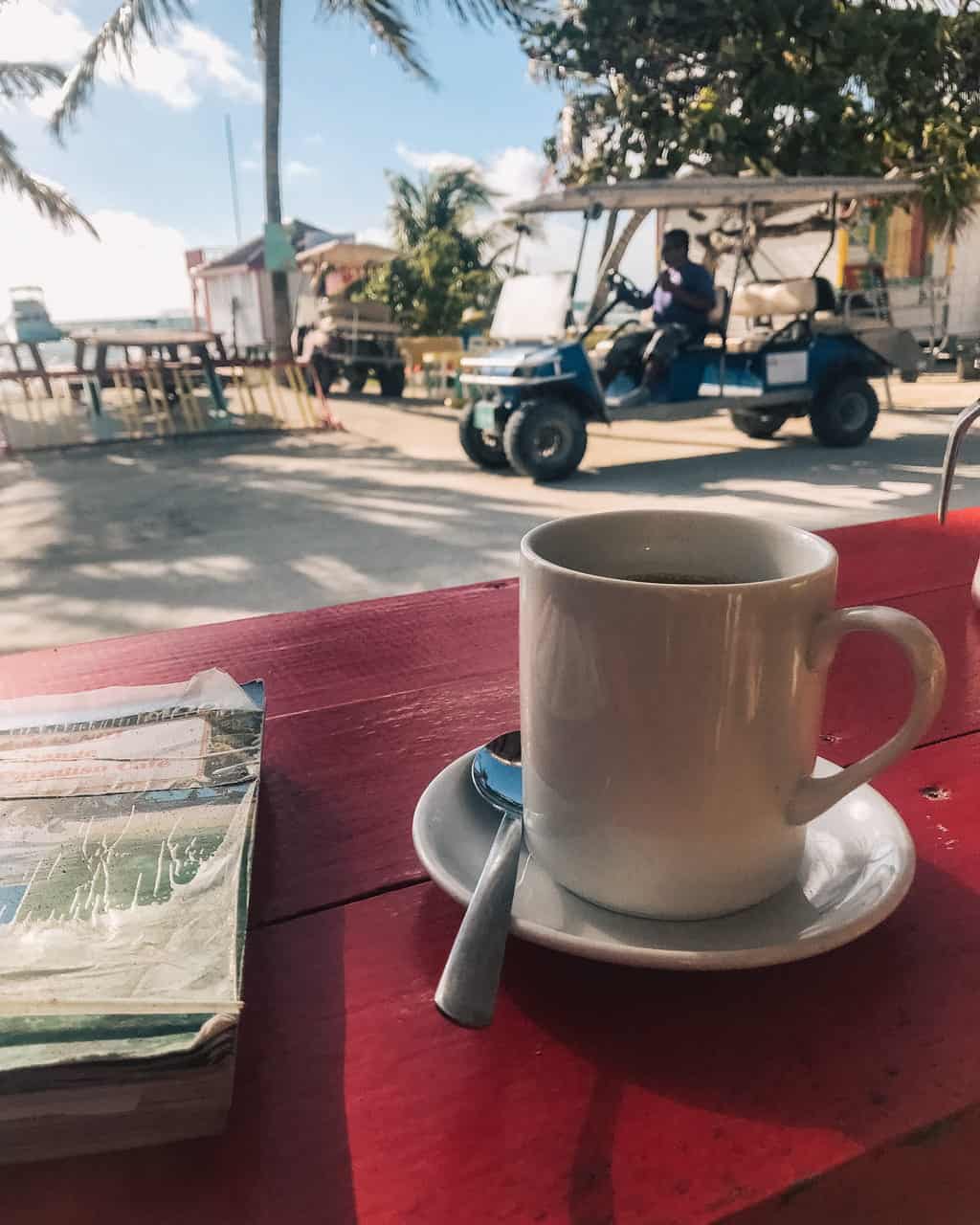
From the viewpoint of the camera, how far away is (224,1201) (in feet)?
0.82

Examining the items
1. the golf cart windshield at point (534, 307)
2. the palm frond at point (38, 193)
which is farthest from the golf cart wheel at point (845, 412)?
the palm frond at point (38, 193)

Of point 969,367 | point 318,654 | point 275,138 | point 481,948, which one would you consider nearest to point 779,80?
point 969,367

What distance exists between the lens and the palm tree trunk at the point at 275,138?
25.6 ft

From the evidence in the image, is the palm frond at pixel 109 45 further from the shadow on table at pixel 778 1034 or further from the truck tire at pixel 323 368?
the shadow on table at pixel 778 1034

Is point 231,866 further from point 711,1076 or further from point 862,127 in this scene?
point 862,127

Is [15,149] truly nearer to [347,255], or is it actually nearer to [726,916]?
[347,255]

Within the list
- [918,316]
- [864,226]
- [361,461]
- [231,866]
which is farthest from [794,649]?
[864,226]

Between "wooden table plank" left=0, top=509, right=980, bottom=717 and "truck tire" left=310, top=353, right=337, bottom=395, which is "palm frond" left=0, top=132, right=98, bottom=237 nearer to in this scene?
"truck tire" left=310, top=353, right=337, bottom=395

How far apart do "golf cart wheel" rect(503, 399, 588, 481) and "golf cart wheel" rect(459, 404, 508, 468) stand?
270mm

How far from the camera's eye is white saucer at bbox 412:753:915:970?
311 mm

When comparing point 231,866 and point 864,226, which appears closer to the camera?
point 231,866

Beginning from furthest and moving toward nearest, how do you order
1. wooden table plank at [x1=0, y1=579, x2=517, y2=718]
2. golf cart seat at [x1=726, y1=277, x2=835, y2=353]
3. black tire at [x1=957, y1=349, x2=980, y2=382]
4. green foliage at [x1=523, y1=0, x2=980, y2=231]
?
black tire at [x1=957, y1=349, x2=980, y2=382], green foliage at [x1=523, y1=0, x2=980, y2=231], golf cart seat at [x1=726, y1=277, x2=835, y2=353], wooden table plank at [x1=0, y1=579, x2=517, y2=718]

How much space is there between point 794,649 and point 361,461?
4714 millimetres

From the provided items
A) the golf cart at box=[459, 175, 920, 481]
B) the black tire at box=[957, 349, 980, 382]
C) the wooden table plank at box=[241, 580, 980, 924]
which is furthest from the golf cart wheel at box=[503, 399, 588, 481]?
the black tire at box=[957, 349, 980, 382]
